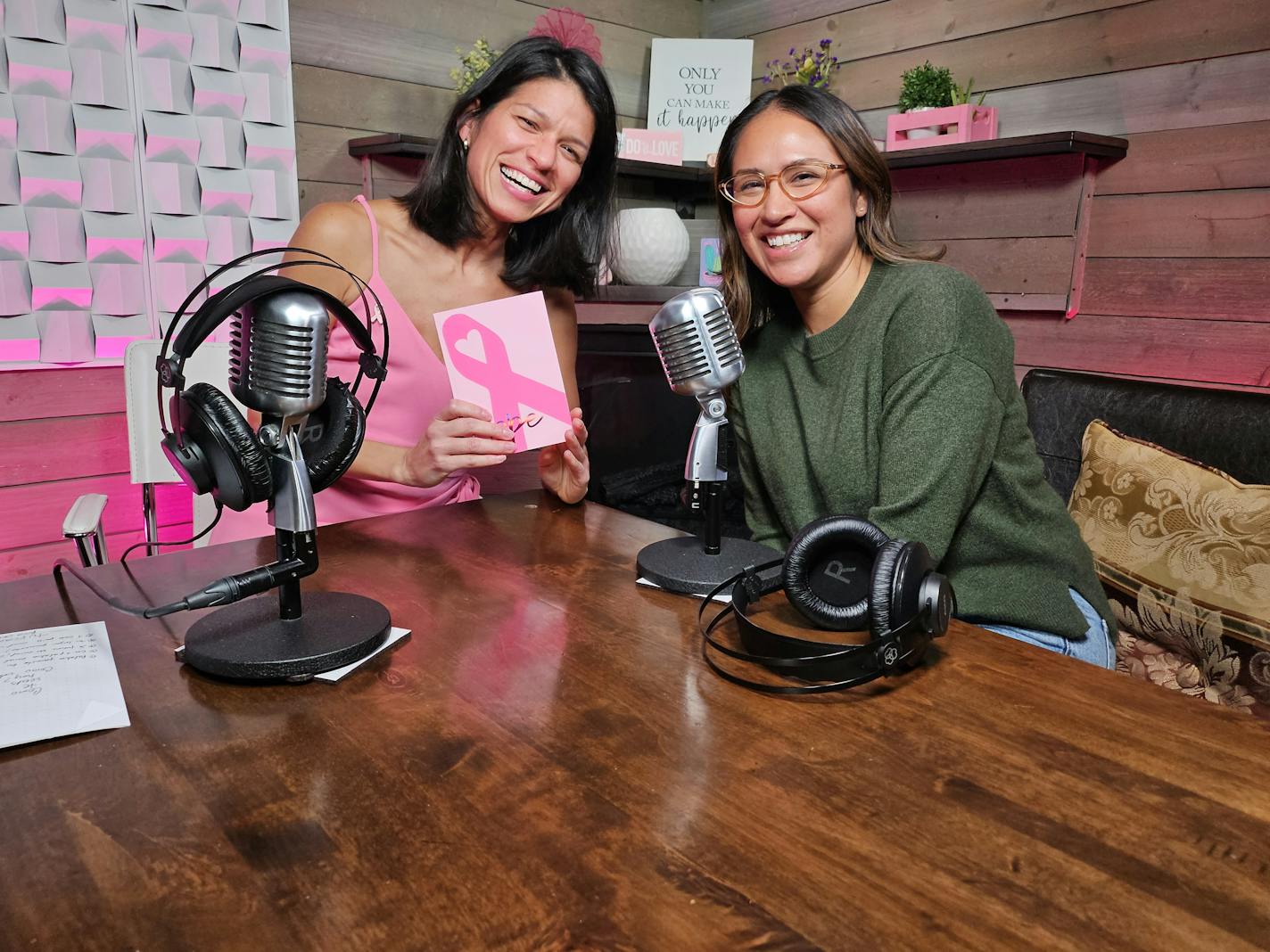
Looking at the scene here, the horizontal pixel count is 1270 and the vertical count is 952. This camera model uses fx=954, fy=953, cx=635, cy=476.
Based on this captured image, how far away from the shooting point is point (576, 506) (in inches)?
61.6

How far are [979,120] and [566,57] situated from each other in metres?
1.30

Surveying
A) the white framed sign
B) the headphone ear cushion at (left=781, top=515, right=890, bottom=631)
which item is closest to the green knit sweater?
the headphone ear cushion at (left=781, top=515, right=890, bottom=631)

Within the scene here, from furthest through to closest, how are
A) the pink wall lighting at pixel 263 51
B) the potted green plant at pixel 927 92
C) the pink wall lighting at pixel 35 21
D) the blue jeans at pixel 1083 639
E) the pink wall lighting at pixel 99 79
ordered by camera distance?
1. the potted green plant at pixel 927 92
2. the pink wall lighting at pixel 263 51
3. the pink wall lighting at pixel 99 79
4. the pink wall lighting at pixel 35 21
5. the blue jeans at pixel 1083 639

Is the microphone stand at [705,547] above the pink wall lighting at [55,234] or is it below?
below

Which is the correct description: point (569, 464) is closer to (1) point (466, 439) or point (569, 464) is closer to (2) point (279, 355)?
(1) point (466, 439)

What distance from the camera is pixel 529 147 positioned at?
165 centimetres

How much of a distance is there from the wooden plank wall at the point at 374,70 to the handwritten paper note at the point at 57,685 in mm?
1835

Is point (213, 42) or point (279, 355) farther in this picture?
point (213, 42)

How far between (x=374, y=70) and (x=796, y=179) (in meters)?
1.69

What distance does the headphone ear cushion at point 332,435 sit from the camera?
98 centimetres

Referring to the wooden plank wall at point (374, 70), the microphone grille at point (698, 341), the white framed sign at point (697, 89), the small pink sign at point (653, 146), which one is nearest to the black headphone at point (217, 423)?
the microphone grille at point (698, 341)

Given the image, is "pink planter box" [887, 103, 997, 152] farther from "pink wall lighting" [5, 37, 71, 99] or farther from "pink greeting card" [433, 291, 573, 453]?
"pink wall lighting" [5, 37, 71, 99]

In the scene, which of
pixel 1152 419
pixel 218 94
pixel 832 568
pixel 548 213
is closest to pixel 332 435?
pixel 832 568

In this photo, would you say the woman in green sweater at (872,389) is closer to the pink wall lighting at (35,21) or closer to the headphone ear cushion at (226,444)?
the headphone ear cushion at (226,444)
